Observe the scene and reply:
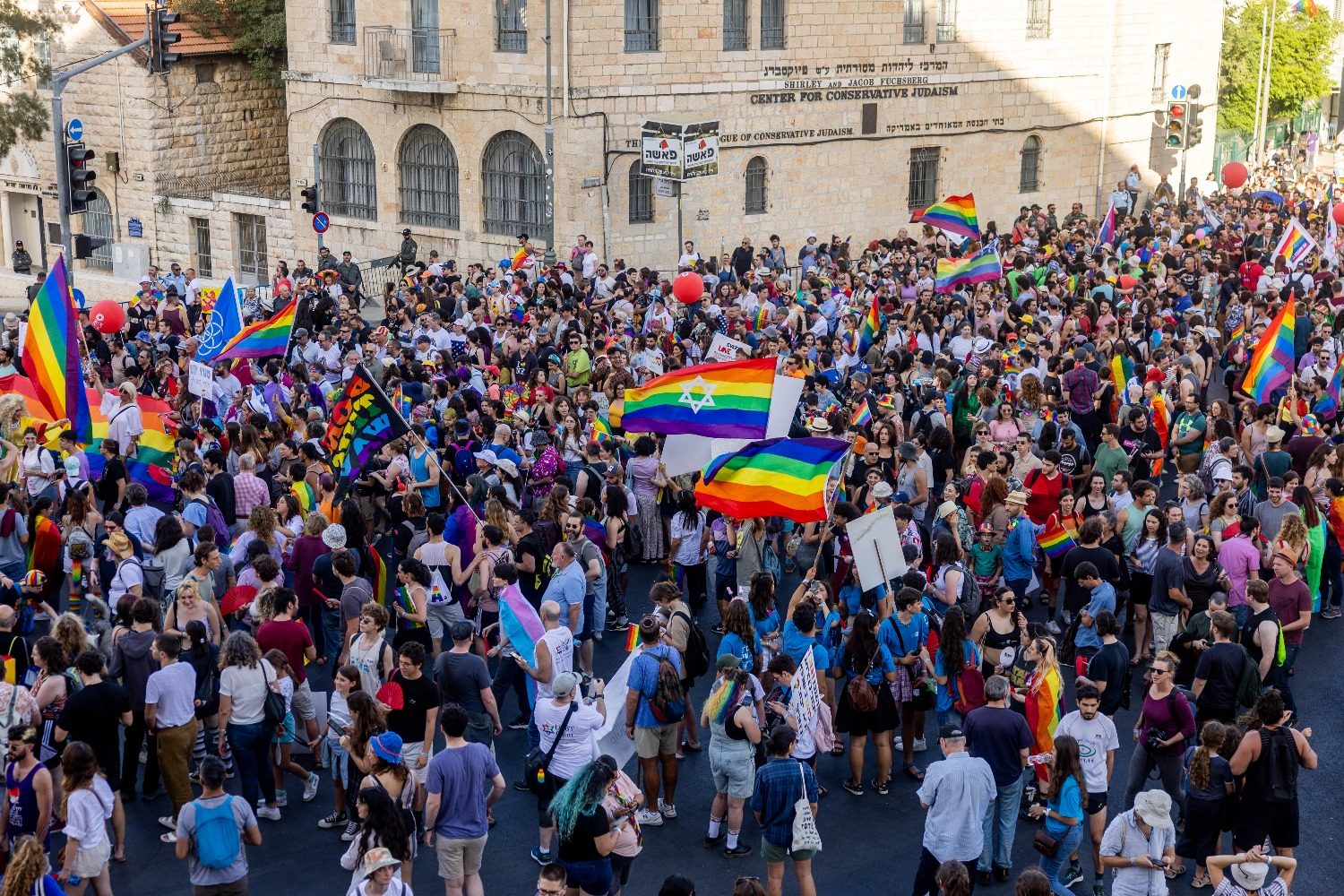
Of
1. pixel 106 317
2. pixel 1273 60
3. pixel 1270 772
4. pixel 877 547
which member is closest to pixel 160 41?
pixel 106 317

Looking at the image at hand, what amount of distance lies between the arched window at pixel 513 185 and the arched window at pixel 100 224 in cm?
1110

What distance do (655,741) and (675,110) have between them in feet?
74.1

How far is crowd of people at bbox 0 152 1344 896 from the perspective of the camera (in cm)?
869

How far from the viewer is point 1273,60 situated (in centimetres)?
4966

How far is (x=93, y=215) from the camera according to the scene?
122 ft

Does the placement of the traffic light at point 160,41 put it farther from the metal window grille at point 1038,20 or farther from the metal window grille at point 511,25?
the metal window grille at point 1038,20

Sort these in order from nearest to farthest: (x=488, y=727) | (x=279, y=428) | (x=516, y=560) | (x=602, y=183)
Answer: (x=488, y=727)
(x=516, y=560)
(x=279, y=428)
(x=602, y=183)

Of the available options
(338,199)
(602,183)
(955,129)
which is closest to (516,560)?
(602,183)

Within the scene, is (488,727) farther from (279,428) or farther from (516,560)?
(279,428)

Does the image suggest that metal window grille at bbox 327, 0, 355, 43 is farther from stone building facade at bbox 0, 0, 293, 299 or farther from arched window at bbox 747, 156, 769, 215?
arched window at bbox 747, 156, 769, 215

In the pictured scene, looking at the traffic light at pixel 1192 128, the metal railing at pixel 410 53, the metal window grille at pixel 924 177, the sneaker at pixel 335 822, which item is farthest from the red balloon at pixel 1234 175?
the sneaker at pixel 335 822

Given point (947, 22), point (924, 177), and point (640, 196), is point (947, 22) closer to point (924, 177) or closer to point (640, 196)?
point (924, 177)

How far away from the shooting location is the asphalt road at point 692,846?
9.47 m

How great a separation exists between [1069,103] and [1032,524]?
1105 inches
